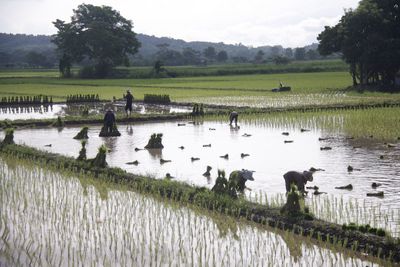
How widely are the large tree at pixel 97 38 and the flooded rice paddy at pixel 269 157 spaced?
44386 mm

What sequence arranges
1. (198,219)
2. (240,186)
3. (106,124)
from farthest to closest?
(106,124) → (240,186) → (198,219)

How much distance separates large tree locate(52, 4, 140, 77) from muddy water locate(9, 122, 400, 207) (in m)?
44.4

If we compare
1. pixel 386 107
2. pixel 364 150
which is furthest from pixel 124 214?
pixel 386 107

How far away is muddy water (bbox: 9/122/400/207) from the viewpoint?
12.1m

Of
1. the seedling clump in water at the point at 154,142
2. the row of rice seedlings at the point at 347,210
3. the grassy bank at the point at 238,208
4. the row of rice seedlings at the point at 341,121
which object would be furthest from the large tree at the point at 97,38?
the row of rice seedlings at the point at 347,210

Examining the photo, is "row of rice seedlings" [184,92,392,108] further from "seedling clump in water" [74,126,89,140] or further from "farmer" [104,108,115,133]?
"seedling clump in water" [74,126,89,140]

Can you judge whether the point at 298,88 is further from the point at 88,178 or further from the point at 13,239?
the point at 13,239

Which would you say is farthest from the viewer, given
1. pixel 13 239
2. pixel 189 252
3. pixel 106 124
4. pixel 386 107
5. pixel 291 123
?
pixel 386 107

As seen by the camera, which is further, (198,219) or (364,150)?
(364,150)

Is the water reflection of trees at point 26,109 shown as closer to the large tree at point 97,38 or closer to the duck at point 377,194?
the duck at point 377,194

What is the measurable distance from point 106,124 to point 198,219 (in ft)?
35.9

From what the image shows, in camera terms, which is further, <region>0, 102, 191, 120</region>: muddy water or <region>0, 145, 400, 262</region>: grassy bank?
<region>0, 102, 191, 120</region>: muddy water

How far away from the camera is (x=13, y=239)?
8469mm

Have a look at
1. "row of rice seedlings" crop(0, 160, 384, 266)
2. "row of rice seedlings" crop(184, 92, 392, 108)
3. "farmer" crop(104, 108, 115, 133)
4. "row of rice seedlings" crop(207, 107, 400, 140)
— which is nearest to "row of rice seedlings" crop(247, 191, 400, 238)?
"row of rice seedlings" crop(0, 160, 384, 266)
